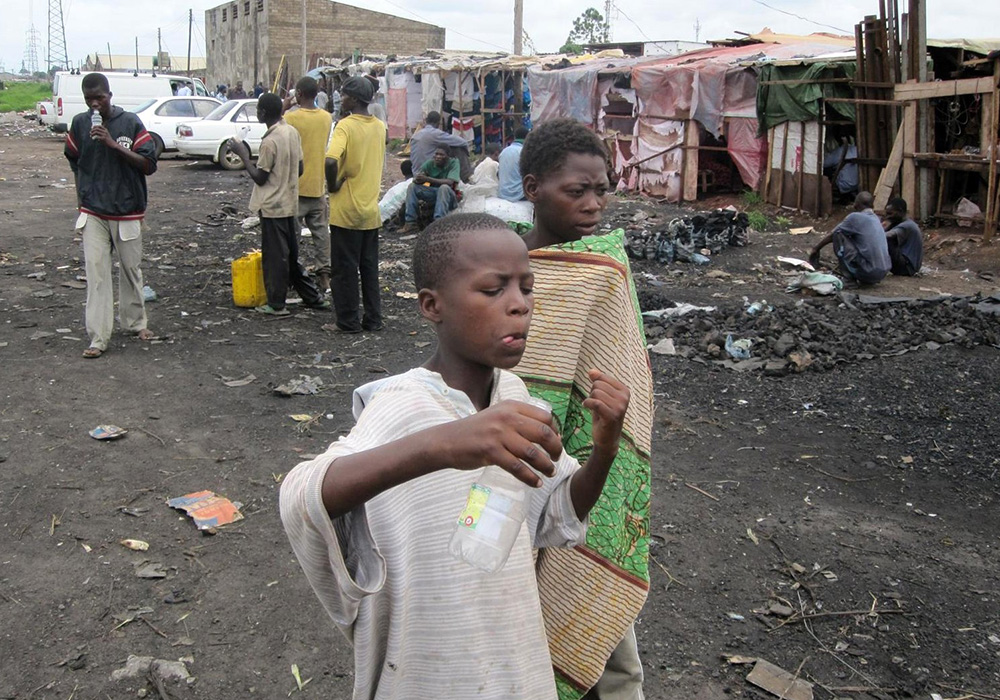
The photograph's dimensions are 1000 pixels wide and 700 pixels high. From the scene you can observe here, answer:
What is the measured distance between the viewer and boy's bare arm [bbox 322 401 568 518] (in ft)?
3.92

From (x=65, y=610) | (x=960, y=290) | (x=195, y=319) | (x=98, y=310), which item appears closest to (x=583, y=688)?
(x=65, y=610)

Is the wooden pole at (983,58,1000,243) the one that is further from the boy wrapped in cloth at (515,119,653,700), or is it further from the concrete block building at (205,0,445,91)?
the concrete block building at (205,0,445,91)

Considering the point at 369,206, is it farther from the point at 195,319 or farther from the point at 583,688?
the point at 583,688

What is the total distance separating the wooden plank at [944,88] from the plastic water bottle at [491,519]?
12267 millimetres

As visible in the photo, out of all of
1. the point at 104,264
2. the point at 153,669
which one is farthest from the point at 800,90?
the point at 153,669

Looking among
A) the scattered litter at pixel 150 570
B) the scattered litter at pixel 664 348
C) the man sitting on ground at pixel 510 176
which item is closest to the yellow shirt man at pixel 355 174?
the scattered litter at pixel 664 348

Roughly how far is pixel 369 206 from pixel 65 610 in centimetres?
426

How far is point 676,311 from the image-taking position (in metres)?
8.09

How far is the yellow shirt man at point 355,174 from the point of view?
6957mm

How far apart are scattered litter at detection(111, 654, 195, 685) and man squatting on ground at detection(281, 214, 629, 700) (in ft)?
5.68

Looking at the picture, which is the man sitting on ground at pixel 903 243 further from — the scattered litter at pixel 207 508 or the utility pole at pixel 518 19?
the utility pole at pixel 518 19

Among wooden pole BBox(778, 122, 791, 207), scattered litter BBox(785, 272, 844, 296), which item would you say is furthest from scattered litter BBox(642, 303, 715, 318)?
wooden pole BBox(778, 122, 791, 207)

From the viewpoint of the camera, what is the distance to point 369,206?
7.06 metres

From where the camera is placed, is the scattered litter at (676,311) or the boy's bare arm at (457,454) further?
the scattered litter at (676,311)
